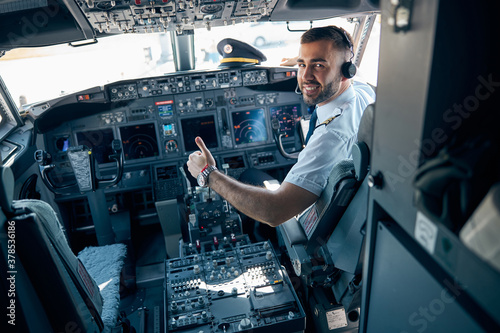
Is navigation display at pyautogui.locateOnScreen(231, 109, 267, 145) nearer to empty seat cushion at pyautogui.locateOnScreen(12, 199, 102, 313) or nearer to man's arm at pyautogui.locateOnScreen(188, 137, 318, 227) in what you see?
man's arm at pyautogui.locateOnScreen(188, 137, 318, 227)

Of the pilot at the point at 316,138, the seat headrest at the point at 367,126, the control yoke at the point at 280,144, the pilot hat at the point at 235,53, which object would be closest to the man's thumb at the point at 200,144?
the pilot at the point at 316,138

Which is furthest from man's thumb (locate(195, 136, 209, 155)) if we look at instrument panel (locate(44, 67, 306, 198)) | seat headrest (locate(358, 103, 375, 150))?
instrument panel (locate(44, 67, 306, 198))

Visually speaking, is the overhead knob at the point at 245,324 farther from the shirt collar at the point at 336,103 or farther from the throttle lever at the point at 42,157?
the throttle lever at the point at 42,157

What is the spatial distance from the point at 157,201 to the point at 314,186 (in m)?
1.83

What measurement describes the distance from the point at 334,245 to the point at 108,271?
151 centimetres

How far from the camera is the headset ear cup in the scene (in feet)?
5.65

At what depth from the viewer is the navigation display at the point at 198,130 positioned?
338 cm

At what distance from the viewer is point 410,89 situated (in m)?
0.60

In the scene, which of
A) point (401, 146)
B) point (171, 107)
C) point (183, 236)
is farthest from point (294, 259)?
point (171, 107)

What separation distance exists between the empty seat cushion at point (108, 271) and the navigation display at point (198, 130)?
1255 mm

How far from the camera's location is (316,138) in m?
1.62

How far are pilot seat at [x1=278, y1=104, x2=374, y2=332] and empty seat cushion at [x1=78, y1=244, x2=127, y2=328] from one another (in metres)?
0.98

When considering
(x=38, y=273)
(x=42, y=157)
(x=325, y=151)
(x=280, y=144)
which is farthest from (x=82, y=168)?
(x=325, y=151)

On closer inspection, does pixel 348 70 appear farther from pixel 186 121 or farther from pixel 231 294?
pixel 186 121
